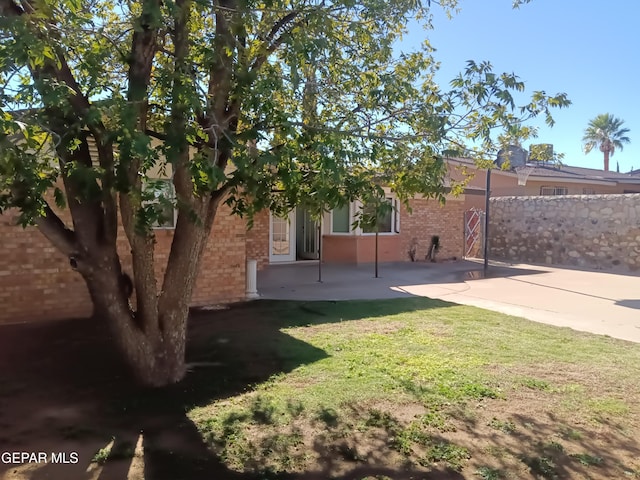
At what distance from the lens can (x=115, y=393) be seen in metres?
4.86

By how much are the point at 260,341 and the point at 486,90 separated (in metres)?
4.23

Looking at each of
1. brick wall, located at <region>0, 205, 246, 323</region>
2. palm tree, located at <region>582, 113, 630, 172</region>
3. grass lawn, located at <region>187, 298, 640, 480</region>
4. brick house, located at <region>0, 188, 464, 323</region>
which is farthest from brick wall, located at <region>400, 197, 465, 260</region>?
palm tree, located at <region>582, 113, 630, 172</region>

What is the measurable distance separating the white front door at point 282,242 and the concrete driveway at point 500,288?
0.59 metres

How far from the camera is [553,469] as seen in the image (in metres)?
3.55

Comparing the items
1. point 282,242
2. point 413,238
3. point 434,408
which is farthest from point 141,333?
point 413,238

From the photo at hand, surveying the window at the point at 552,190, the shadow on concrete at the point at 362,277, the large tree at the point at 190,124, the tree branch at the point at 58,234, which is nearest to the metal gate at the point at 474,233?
the shadow on concrete at the point at 362,277

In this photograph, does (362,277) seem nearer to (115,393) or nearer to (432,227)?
(432,227)

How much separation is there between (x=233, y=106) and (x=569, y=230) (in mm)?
Result: 16464

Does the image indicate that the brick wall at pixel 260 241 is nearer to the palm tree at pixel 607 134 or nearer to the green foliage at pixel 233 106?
the green foliage at pixel 233 106

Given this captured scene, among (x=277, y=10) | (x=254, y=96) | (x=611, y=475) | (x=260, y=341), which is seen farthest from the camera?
(x=260, y=341)

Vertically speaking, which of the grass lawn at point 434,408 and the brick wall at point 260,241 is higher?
the brick wall at point 260,241

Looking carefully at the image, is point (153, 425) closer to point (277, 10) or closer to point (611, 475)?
point (611, 475)

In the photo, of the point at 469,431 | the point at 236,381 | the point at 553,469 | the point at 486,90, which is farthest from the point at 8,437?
the point at 486,90

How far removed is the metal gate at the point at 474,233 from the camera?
68.3ft
